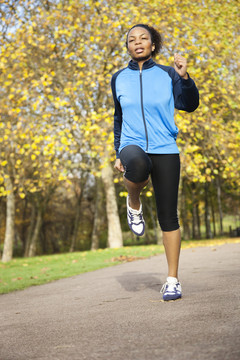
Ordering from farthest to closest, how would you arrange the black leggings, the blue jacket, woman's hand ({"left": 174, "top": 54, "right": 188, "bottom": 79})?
the blue jacket < the black leggings < woman's hand ({"left": 174, "top": 54, "right": 188, "bottom": 79})

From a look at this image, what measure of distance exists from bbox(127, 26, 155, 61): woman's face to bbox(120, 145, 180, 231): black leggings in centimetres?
91

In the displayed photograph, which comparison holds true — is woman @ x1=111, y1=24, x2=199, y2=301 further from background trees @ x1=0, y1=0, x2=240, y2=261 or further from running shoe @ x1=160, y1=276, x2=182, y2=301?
background trees @ x1=0, y1=0, x2=240, y2=261

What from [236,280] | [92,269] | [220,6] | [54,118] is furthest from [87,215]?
[236,280]

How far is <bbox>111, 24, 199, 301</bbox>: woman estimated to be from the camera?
3.91m

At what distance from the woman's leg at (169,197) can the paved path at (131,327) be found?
17.6 inches

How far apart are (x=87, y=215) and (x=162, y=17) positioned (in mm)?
25279

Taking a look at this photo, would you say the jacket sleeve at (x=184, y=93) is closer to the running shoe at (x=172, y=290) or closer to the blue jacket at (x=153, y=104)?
the blue jacket at (x=153, y=104)

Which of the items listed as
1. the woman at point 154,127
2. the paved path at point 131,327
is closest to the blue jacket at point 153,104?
the woman at point 154,127

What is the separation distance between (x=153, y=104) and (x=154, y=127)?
206 mm

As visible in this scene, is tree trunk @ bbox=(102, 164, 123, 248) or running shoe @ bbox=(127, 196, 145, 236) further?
tree trunk @ bbox=(102, 164, 123, 248)

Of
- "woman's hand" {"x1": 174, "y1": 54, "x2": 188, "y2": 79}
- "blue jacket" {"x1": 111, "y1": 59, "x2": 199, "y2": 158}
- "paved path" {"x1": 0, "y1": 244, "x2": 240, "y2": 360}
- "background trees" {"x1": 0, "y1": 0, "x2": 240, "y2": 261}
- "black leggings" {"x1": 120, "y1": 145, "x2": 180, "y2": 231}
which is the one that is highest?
"background trees" {"x1": 0, "y1": 0, "x2": 240, "y2": 261}

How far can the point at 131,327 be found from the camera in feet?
9.64

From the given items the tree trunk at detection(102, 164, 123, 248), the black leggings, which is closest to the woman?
the black leggings

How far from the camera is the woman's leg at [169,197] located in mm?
4008
